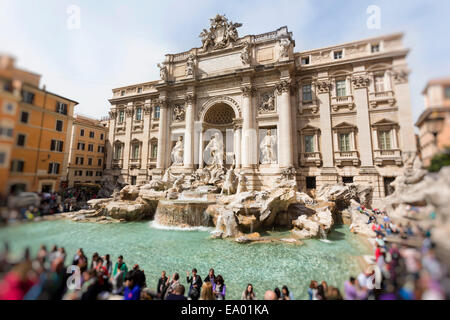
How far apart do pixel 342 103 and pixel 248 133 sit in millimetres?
7946

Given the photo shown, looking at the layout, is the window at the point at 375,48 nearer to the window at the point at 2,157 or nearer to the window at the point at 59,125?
the window at the point at 59,125

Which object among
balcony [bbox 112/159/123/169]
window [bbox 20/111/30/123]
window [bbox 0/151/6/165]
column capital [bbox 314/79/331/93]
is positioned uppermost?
column capital [bbox 314/79/331/93]

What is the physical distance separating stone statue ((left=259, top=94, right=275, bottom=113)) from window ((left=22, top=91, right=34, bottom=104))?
55.5 ft

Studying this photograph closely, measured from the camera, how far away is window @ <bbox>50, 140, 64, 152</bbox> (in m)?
2.91

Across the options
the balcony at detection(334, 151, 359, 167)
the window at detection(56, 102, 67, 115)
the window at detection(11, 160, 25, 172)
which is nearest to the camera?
the window at detection(11, 160, 25, 172)

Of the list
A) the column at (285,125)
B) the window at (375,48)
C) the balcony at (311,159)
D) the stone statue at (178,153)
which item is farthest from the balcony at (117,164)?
the window at (375,48)

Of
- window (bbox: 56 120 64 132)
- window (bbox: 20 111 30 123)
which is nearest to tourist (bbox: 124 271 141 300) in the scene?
window (bbox: 56 120 64 132)

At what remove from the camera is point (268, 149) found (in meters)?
16.7

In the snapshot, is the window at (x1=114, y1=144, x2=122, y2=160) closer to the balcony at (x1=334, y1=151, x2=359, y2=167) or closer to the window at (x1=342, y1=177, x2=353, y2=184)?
the balcony at (x1=334, y1=151, x2=359, y2=167)

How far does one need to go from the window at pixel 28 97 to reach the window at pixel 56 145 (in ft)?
2.15

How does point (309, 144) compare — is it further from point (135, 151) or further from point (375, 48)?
point (135, 151)

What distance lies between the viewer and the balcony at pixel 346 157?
12880 millimetres

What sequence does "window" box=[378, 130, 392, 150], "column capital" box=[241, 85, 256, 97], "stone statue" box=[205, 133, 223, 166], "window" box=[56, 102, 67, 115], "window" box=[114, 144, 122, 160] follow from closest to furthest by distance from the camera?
1. "window" box=[56, 102, 67, 115]
2. "window" box=[378, 130, 392, 150]
3. "column capital" box=[241, 85, 256, 97]
4. "stone statue" box=[205, 133, 223, 166]
5. "window" box=[114, 144, 122, 160]

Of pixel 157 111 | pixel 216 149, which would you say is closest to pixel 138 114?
pixel 157 111
